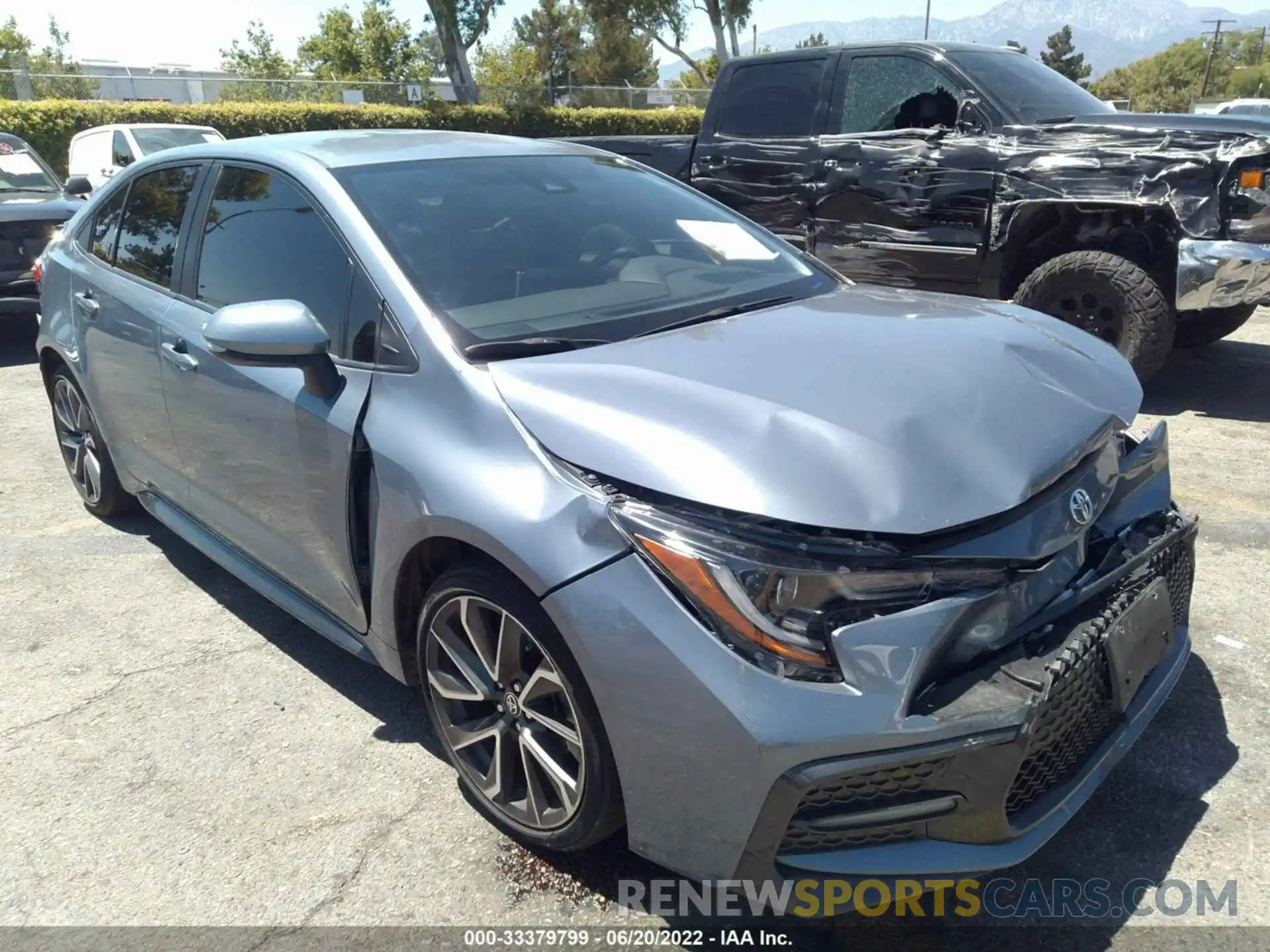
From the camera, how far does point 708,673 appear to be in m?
1.87

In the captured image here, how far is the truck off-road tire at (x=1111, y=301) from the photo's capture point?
17.8ft

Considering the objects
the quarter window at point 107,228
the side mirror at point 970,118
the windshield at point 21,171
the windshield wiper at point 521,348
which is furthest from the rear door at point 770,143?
the windshield at point 21,171

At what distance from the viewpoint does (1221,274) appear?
16.8ft

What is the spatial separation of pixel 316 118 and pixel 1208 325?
25.1 metres

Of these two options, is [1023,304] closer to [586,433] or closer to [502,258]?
[502,258]

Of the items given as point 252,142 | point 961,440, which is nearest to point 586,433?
point 961,440

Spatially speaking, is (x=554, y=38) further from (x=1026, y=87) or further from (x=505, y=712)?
(x=505, y=712)

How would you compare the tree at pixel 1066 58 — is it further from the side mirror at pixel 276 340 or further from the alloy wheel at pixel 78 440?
the side mirror at pixel 276 340

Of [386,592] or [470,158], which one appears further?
[470,158]

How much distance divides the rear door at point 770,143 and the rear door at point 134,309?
403 centimetres

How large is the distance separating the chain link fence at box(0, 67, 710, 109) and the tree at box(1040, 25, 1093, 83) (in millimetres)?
36139

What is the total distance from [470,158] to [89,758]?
2.19 metres

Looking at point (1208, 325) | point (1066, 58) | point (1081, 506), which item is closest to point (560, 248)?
point (1081, 506)

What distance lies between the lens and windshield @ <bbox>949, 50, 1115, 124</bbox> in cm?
611
